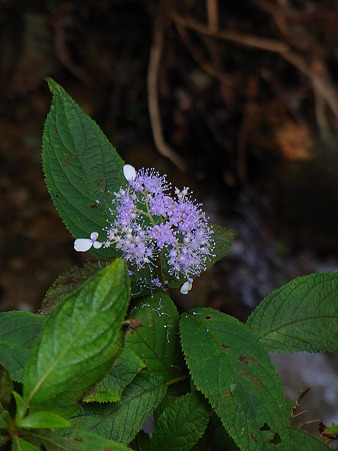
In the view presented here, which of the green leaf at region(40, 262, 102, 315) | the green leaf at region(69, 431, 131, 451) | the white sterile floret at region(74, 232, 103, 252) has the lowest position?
the green leaf at region(69, 431, 131, 451)

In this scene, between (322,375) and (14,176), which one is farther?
(14,176)

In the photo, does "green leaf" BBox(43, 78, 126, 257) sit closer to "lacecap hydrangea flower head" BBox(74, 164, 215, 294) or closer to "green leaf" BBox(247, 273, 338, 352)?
"lacecap hydrangea flower head" BBox(74, 164, 215, 294)

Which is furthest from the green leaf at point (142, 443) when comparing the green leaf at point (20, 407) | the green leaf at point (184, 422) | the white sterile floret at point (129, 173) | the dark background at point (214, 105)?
the dark background at point (214, 105)

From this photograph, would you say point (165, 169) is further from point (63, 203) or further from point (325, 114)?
point (63, 203)

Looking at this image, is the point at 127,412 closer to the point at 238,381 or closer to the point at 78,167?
the point at 238,381

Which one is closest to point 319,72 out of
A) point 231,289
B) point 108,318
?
point 231,289

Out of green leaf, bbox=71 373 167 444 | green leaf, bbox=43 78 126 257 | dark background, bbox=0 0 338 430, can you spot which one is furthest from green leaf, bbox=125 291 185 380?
dark background, bbox=0 0 338 430
